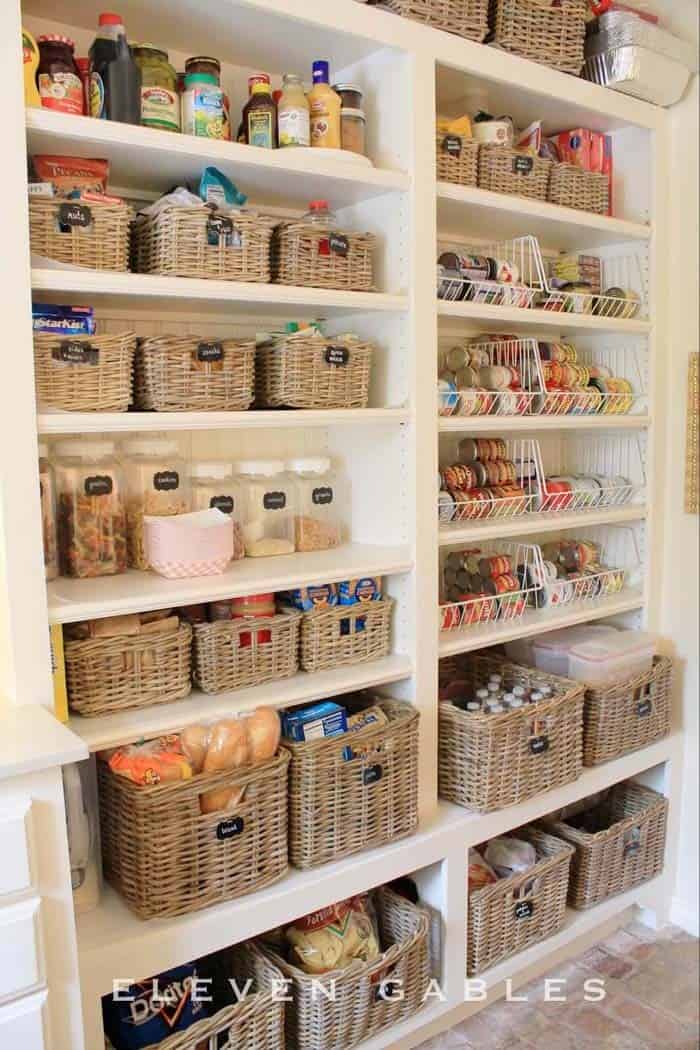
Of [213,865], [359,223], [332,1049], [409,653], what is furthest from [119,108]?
[332,1049]

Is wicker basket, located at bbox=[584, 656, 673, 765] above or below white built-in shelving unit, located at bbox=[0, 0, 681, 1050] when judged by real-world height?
below

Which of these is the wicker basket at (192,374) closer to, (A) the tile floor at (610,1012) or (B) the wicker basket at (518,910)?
(B) the wicker basket at (518,910)

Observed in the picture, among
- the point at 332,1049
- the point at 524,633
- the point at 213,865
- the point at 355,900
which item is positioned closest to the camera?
the point at 213,865

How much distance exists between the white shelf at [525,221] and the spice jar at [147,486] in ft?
2.87

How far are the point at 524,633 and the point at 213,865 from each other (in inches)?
40.4

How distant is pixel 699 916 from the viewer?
2600 millimetres

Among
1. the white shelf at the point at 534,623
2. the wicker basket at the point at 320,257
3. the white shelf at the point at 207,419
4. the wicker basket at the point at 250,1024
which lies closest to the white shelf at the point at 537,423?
the white shelf at the point at 207,419

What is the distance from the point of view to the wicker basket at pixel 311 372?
187cm

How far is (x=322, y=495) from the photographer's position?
2158 mm

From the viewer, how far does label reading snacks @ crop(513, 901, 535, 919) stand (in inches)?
87.4

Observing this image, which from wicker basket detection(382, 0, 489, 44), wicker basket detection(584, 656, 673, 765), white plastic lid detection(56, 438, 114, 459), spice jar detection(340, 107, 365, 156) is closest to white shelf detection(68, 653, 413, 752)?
white plastic lid detection(56, 438, 114, 459)

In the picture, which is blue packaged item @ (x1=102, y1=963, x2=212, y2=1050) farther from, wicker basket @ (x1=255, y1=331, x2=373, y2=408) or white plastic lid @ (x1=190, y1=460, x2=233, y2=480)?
wicker basket @ (x1=255, y1=331, x2=373, y2=408)

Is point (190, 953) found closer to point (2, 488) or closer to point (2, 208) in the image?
point (2, 488)

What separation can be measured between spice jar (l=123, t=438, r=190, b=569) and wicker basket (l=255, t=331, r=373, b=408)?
0.24m
